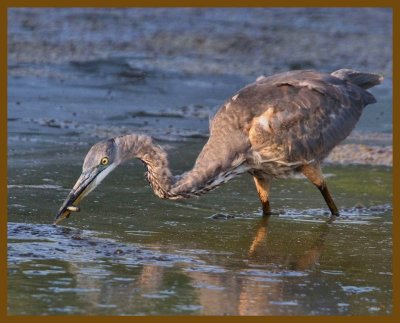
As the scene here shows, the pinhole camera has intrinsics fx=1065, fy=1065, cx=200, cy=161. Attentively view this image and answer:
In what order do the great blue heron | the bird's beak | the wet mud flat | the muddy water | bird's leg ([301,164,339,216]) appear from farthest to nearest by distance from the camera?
bird's leg ([301,164,339,216])
the great blue heron
the bird's beak
the wet mud flat
the muddy water

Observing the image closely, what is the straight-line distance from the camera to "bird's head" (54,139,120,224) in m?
9.55

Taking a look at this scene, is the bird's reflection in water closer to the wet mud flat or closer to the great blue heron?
the wet mud flat

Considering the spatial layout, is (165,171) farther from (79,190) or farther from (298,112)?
(298,112)

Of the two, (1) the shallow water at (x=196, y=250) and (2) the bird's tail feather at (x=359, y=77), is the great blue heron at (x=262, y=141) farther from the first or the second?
(1) the shallow water at (x=196, y=250)

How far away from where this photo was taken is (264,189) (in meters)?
11.1

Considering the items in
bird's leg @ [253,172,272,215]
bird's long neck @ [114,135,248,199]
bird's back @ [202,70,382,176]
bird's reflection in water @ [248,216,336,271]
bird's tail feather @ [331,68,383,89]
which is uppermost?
bird's tail feather @ [331,68,383,89]

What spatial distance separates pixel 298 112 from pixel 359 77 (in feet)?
5.00

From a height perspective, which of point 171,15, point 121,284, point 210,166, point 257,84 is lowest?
point 121,284

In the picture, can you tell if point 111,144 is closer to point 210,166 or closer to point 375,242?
point 210,166

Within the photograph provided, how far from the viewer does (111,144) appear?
9.73 m

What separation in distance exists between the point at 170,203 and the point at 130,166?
2.00m

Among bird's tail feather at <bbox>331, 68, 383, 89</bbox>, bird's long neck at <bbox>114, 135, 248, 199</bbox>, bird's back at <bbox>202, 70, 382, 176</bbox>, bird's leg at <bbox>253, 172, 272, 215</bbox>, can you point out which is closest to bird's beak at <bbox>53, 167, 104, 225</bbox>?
bird's long neck at <bbox>114, 135, 248, 199</bbox>

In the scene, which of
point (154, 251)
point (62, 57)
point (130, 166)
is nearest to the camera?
point (154, 251)

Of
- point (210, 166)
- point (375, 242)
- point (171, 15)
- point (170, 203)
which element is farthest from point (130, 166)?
point (171, 15)
